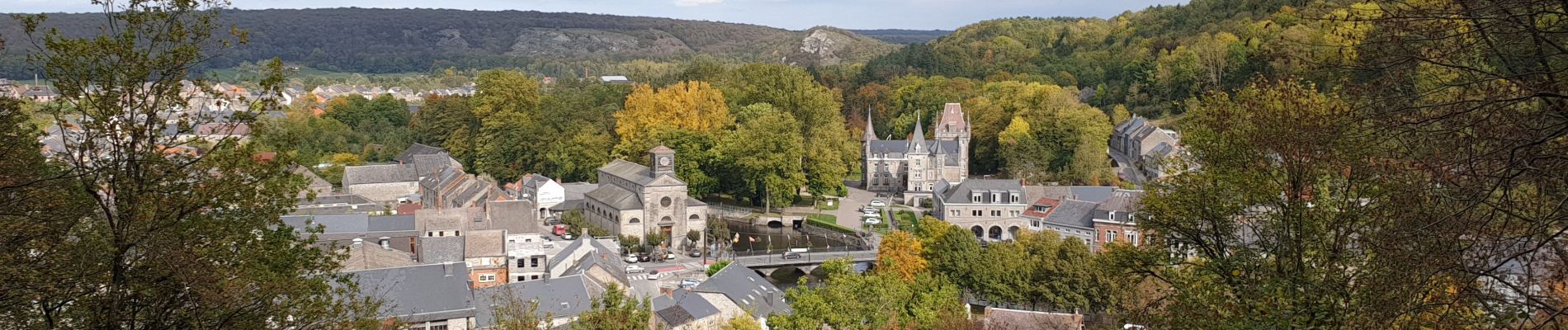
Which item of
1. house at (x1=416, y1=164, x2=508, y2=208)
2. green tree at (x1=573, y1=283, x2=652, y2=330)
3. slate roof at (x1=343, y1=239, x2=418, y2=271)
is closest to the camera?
green tree at (x1=573, y1=283, x2=652, y2=330)

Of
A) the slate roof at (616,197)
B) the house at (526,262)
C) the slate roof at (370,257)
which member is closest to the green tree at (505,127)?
the slate roof at (616,197)

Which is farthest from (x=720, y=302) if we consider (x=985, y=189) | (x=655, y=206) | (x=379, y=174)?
(x=379, y=174)

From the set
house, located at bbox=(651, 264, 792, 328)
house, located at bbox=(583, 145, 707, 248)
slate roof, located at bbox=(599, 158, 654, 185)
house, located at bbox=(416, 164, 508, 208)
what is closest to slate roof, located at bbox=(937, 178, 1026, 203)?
house, located at bbox=(583, 145, 707, 248)

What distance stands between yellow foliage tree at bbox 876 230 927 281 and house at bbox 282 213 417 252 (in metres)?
13.5

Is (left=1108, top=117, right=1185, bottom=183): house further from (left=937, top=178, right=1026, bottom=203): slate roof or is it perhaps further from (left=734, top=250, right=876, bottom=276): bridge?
(left=734, top=250, right=876, bottom=276): bridge

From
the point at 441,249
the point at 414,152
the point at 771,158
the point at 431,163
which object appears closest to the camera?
the point at 441,249

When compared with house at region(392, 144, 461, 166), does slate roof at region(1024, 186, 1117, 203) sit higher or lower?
lower

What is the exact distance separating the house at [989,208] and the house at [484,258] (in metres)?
18.2

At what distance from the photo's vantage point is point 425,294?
2325 centimetres

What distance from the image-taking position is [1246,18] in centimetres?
6788

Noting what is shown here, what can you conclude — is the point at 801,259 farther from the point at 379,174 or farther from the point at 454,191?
the point at 379,174

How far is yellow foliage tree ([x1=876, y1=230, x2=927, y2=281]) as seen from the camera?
30.3 metres

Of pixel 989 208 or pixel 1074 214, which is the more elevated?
pixel 1074 214

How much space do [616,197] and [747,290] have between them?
14.8 m
